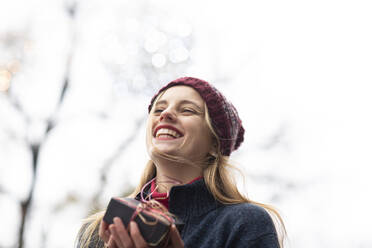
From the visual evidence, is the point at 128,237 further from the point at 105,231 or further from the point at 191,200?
the point at 191,200

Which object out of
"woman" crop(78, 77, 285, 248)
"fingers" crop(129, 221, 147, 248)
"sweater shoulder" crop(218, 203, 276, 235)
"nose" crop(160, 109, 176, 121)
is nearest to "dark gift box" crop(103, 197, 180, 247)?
"fingers" crop(129, 221, 147, 248)

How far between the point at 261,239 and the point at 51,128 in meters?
4.47

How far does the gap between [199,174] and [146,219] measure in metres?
0.58

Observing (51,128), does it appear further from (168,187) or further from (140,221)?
(140,221)

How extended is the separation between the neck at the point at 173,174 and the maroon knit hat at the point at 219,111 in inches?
8.7

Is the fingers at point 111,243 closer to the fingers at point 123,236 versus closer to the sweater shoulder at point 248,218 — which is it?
the fingers at point 123,236

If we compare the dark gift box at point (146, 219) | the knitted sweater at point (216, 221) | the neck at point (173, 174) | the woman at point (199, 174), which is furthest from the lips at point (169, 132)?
the dark gift box at point (146, 219)

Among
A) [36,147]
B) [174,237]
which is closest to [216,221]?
[174,237]

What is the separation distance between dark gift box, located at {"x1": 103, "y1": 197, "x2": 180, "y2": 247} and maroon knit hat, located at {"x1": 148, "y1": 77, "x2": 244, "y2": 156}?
67cm

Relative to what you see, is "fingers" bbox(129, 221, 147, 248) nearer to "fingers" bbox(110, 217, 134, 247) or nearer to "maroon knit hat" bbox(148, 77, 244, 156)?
"fingers" bbox(110, 217, 134, 247)

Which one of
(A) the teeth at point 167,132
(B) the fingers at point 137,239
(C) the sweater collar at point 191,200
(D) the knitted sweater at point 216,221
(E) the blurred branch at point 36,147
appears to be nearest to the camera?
(B) the fingers at point 137,239

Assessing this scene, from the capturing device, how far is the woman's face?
59.7 inches

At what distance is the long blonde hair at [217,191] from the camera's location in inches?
59.8

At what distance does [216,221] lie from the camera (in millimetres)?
1407
